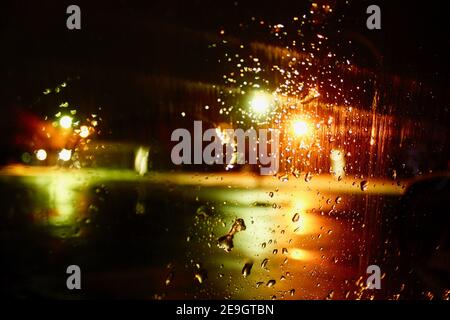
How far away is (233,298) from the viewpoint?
4082mm

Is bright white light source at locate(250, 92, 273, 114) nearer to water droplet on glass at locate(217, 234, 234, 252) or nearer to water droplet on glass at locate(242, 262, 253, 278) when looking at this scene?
water droplet on glass at locate(217, 234, 234, 252)

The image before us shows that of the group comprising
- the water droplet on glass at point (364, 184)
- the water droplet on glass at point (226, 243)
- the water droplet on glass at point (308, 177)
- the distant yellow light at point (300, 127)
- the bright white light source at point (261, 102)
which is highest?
the bright white light source at point (261, 102)

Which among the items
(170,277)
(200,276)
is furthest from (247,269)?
(170,277)

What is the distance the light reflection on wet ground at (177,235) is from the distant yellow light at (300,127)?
1.20 feet

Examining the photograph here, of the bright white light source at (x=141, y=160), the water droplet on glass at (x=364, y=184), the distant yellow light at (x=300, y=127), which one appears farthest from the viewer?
the water droplet on glass at (x=364, y=184)

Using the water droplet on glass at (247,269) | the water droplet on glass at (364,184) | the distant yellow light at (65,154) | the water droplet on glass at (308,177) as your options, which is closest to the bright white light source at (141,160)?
the distant yellow light at (65,154)

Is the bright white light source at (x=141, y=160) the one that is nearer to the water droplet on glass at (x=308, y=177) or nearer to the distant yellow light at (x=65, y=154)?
the distant yellow light at (x=65, y=154)

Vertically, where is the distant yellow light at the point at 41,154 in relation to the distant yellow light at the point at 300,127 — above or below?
below

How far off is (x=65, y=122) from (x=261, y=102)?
1411mm

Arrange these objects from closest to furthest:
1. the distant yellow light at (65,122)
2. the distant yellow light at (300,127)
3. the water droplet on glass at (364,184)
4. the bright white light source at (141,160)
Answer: the distant yellow light at (65,122)
the bright white light source at (141,160)
the distant yellow light at (300,127)
the water droplet on glass at (364,184)

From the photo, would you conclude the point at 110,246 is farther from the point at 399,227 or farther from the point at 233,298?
the point at 399,227

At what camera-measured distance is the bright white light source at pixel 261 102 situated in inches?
162

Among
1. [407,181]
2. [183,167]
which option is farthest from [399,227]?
[183,167]
